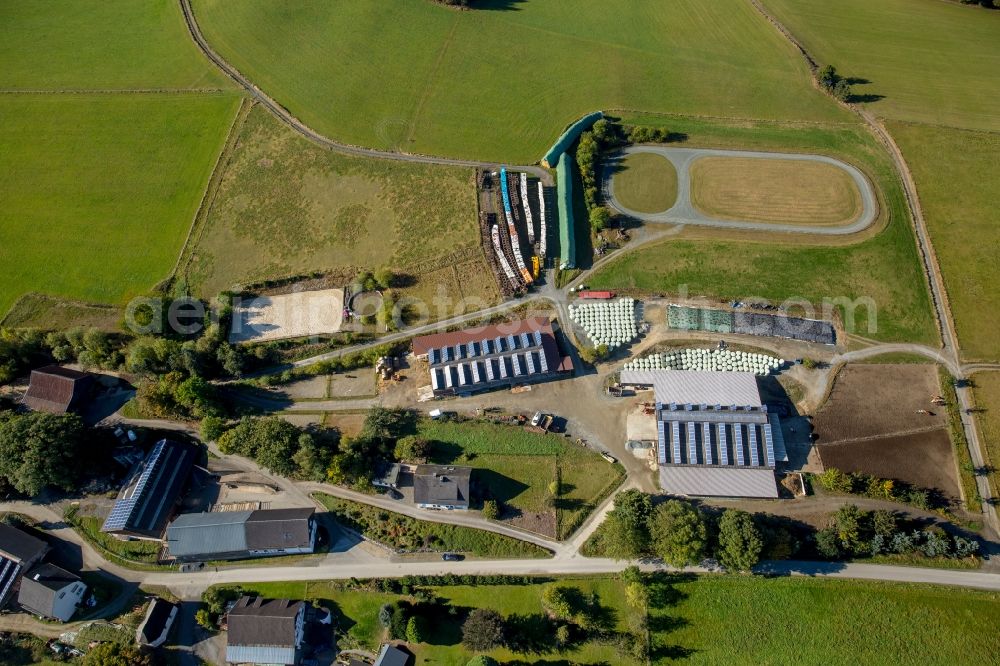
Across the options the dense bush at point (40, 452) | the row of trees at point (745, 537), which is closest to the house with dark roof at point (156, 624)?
the dense bush at point (40, 452)

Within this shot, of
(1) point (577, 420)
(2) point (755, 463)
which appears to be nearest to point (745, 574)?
(2) point (755, 463)

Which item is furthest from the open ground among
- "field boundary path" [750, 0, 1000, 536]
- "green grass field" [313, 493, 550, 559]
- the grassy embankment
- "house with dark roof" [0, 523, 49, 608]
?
the grassy embankment

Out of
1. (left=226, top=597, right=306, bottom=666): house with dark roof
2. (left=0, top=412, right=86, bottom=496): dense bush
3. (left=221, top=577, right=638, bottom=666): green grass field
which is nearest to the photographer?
(left=226, top=597, right=306, bottom=666): house with dark roof

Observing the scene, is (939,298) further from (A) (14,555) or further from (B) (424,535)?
(A) (14,555)

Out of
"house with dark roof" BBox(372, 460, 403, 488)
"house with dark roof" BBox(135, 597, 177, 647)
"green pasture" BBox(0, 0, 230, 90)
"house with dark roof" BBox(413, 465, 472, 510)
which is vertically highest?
"green pasture" BBox(0, 0, 230, 90)

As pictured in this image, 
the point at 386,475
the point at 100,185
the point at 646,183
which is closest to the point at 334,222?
the point at 100,185

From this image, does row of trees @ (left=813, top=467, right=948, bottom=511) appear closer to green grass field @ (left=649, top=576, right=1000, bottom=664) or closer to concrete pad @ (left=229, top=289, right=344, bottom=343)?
green grass field @ (left=649, top=576, right=1000, bottom=664)
